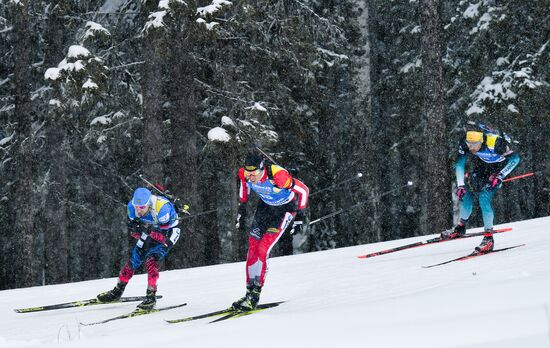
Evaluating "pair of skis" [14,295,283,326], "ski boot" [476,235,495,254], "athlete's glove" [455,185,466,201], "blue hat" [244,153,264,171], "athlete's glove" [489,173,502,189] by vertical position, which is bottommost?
"pair of skis" [14,295,283,326]

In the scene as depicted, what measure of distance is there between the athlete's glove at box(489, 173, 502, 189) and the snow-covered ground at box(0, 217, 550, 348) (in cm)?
100

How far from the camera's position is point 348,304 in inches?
292

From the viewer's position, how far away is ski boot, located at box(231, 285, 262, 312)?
28.0 feet

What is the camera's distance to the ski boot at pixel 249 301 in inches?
336

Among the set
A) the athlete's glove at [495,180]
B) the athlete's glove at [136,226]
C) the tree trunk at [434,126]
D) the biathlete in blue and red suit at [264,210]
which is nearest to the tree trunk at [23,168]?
the athlete's glove at [136,226]

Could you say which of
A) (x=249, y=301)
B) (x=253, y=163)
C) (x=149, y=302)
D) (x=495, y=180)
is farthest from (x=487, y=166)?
(x=149, y=302)

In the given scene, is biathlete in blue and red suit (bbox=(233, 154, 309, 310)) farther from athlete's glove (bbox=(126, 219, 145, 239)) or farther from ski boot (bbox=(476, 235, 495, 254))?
ski boot (bbox=(476, 235, 495, 254))

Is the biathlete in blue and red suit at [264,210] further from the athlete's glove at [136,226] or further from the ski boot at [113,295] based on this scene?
the ski boot at [113,295]

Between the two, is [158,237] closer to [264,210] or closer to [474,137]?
[264,210]

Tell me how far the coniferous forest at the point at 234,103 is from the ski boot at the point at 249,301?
4523 millimetres

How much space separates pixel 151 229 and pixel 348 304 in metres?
3.50

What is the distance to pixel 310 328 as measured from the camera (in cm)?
593

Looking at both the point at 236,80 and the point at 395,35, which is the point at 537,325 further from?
the point at 395,35

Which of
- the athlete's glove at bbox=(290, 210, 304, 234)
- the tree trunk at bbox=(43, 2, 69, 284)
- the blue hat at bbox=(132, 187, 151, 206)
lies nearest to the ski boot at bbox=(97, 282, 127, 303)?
the blue hat at bbox=(132, 187, 151, 206)
